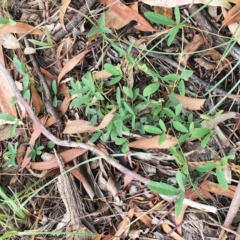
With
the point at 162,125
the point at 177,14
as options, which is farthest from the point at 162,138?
the point at 177,14

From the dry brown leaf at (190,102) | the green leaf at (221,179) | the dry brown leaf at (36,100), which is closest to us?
the green leaf at (221,179)

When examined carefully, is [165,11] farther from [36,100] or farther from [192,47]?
[36,100]

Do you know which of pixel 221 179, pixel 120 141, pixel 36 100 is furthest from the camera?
pixel 36 100

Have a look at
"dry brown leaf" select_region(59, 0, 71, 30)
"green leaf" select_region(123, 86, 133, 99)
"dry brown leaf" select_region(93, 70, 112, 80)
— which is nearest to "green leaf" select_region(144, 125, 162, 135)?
"green leaf" select_region(123, 86, 133, 99)

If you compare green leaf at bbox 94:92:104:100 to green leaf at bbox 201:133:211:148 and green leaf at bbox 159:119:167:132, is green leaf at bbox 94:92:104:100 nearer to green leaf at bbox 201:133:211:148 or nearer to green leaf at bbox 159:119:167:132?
green leaf at bbox 159:119:167:132

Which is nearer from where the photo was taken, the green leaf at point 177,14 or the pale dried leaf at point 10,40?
the green leaf at point 177,14

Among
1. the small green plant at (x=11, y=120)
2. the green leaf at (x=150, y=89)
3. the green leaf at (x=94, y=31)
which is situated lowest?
the small green plant at (x=11, y=120)

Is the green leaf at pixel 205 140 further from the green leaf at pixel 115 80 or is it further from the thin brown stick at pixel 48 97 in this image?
the thin brown stick at pixel 48 97

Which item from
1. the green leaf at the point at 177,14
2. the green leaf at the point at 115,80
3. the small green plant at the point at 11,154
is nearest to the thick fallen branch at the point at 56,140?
the small green plant at the point at 11,154
